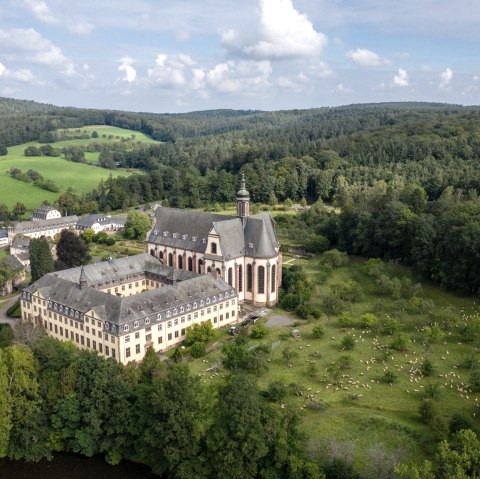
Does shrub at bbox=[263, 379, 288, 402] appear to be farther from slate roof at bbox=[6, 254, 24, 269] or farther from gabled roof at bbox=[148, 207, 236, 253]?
slate roof at bbox=[6, 254, 24, 269]

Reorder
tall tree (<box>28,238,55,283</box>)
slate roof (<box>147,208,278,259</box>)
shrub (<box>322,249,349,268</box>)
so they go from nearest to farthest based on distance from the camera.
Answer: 1. slate roof (<box>147,208,278,259</box>)
2. tall tree (<box>28,238,55,283</box>)
3. shrub (<box>322,249,349,268</box>)

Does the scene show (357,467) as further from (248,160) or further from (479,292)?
(248,160)

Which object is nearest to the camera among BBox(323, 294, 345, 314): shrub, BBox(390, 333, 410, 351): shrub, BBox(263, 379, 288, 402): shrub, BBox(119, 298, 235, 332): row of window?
BBox(263, 379, 288, 402): shrub

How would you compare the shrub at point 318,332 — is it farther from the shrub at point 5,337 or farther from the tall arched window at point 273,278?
the shrub at point 5,337

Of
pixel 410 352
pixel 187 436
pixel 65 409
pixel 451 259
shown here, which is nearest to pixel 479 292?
pixel 451 259

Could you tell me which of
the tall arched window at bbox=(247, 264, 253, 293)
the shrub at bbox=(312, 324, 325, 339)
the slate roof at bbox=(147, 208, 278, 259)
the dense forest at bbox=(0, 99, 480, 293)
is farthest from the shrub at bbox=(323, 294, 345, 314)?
the dense forest at bbox=(0, 99, 480, 293)

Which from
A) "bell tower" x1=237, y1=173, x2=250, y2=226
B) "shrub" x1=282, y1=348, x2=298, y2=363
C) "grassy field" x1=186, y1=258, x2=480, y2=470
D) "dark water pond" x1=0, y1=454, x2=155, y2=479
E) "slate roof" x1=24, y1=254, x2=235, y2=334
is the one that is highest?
"bell tower" x1=237, y1=173, x2=250, y2=226

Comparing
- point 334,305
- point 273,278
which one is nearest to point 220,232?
point 273,278

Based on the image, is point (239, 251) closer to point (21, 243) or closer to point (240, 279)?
point (240, 279)
